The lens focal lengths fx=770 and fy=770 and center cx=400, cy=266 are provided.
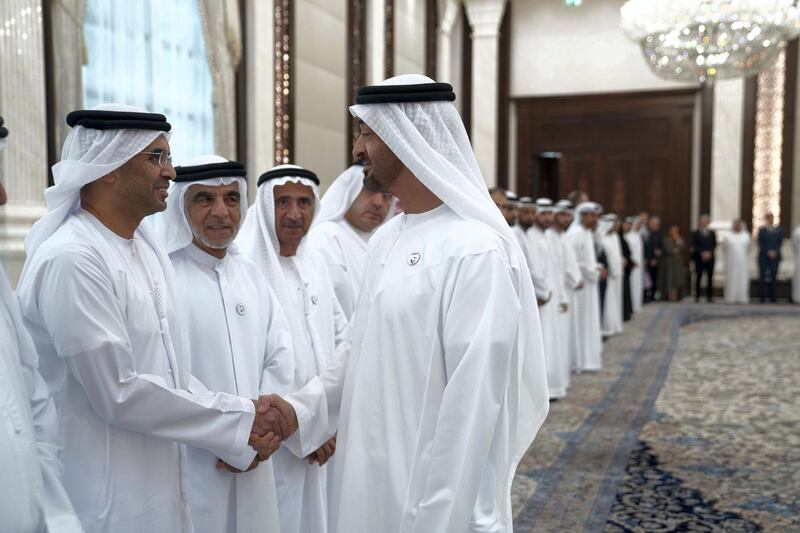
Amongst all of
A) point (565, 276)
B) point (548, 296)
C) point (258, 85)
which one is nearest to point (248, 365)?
point (548, 296)

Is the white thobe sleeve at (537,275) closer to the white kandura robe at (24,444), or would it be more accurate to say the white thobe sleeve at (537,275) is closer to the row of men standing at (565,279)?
the row of men standing at (565,279)

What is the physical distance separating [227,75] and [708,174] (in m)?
10.2

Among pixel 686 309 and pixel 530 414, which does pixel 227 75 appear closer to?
pixel 530 414

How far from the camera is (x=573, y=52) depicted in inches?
573

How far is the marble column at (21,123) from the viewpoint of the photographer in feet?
15.3

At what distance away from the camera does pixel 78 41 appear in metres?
5.20

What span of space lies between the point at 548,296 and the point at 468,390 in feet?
15.8

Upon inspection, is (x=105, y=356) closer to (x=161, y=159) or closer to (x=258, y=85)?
(x=161, y=159)

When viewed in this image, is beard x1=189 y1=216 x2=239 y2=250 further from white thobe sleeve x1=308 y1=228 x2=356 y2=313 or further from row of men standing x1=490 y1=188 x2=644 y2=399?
row of men standing x1=490 y1=188 x2=644 y2=399

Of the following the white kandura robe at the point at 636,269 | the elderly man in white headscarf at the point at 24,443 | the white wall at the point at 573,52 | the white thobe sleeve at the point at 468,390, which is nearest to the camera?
the elderly man in white headscarf at the point at 24,443

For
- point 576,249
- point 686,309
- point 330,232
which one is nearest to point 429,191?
point 330,232

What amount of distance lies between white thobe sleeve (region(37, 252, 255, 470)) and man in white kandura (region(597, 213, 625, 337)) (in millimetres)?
8703

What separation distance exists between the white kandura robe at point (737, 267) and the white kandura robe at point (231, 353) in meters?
12.3

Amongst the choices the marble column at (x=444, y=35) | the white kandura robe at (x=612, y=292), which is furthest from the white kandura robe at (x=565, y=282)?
the marble column at (x=444, y=35)
